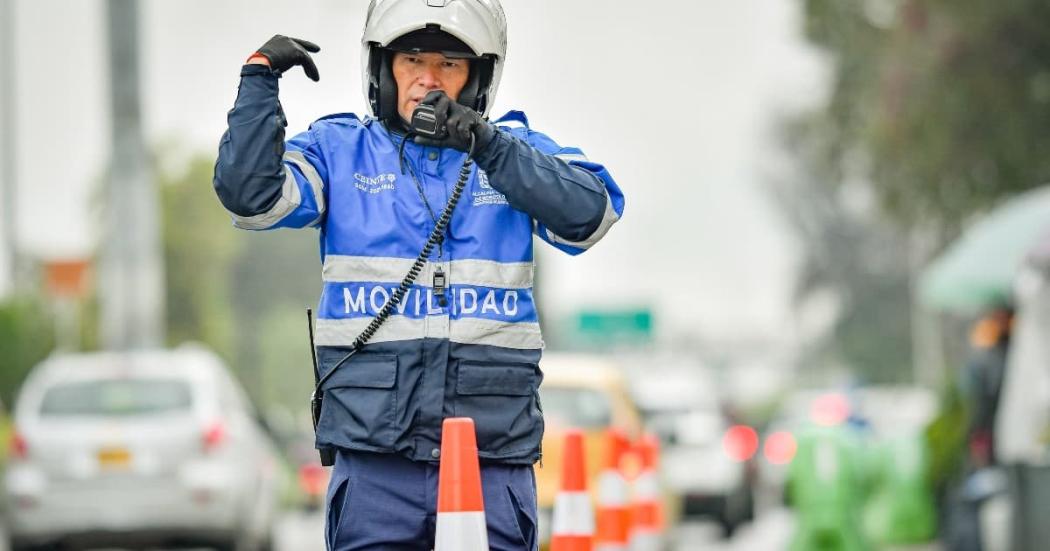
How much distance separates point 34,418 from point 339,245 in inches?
455

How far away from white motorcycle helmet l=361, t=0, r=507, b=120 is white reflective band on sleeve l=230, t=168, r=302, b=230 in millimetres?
339

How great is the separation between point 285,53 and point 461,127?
438 millimetres

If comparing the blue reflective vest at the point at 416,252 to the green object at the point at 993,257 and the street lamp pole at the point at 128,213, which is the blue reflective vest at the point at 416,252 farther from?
the street lamp pole at the point at 128,213

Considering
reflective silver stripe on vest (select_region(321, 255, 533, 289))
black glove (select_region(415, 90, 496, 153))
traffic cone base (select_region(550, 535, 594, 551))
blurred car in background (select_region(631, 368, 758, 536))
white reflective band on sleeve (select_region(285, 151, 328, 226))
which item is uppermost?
black glove (select_region(415, 90, 496, 153))

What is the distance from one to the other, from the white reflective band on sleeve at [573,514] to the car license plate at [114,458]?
9239 mm

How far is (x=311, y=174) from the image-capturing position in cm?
519

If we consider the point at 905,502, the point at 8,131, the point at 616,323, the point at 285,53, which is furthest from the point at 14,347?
the point at 616,323

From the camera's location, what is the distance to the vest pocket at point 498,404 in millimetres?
5105

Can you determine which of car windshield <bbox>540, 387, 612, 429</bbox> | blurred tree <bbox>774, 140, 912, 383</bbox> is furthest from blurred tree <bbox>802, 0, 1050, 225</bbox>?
blurred tree <bbox>774, 140, 912, 383</bbox>

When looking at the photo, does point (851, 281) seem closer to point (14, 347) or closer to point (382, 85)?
point (14, 347)

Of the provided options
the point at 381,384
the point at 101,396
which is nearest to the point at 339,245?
the point at 381,384

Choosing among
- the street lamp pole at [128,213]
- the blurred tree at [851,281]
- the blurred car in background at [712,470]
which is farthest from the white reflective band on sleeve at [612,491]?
the blurred tree at [851,281]

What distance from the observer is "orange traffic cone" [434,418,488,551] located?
16.1 feet

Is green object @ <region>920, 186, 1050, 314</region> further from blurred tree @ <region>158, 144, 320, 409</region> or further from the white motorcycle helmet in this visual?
blurred tree @ <region>158, 144, 320, 409</region>
